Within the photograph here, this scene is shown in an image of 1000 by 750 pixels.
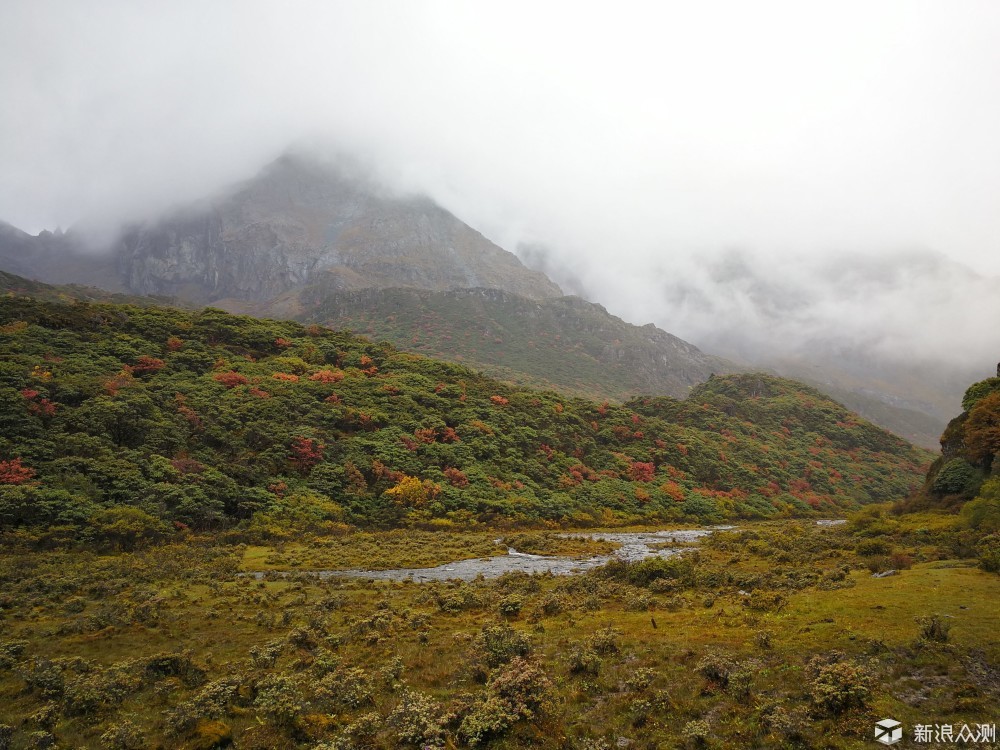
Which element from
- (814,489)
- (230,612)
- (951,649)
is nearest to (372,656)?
(230,612)

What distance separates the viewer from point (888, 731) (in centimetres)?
1068

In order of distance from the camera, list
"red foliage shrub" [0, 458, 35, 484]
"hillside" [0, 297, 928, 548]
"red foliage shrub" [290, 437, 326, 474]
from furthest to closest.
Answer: "red foliage shrub" [290, 437, 326, 474], "hillside" [0, 297, 928, 548], "red foliage shrub" [0, 458, 35, 484]

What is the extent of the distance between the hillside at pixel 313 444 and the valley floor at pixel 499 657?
1255cm

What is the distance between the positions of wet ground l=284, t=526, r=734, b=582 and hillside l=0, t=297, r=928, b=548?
13746mm

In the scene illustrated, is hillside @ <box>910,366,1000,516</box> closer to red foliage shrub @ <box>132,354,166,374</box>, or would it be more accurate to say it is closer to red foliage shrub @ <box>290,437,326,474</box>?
red foliage shrub @ <box>290,437,326,474</box>

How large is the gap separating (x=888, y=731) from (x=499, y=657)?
11.0 metres

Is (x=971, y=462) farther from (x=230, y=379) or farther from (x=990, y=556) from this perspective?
(x=230, y=379)

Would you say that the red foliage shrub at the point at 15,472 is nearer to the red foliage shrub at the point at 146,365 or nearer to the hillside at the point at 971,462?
the red foliage shrub at the point at 146,365

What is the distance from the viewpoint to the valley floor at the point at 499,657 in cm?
1232

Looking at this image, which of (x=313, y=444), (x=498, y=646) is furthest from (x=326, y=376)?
(x=498, y=646)

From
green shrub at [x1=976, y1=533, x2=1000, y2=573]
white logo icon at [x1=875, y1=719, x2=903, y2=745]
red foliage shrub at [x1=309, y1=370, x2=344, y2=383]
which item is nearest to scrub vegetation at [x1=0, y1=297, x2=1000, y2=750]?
green shrub at [x1=976, y1=533, x2=1000, y2=573]

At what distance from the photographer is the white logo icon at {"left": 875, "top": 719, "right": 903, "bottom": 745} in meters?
10.5

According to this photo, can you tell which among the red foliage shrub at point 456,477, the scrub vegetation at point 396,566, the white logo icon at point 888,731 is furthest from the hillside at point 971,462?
the red foliage shrub at point 456,477

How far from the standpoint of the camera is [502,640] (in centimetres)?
1814
